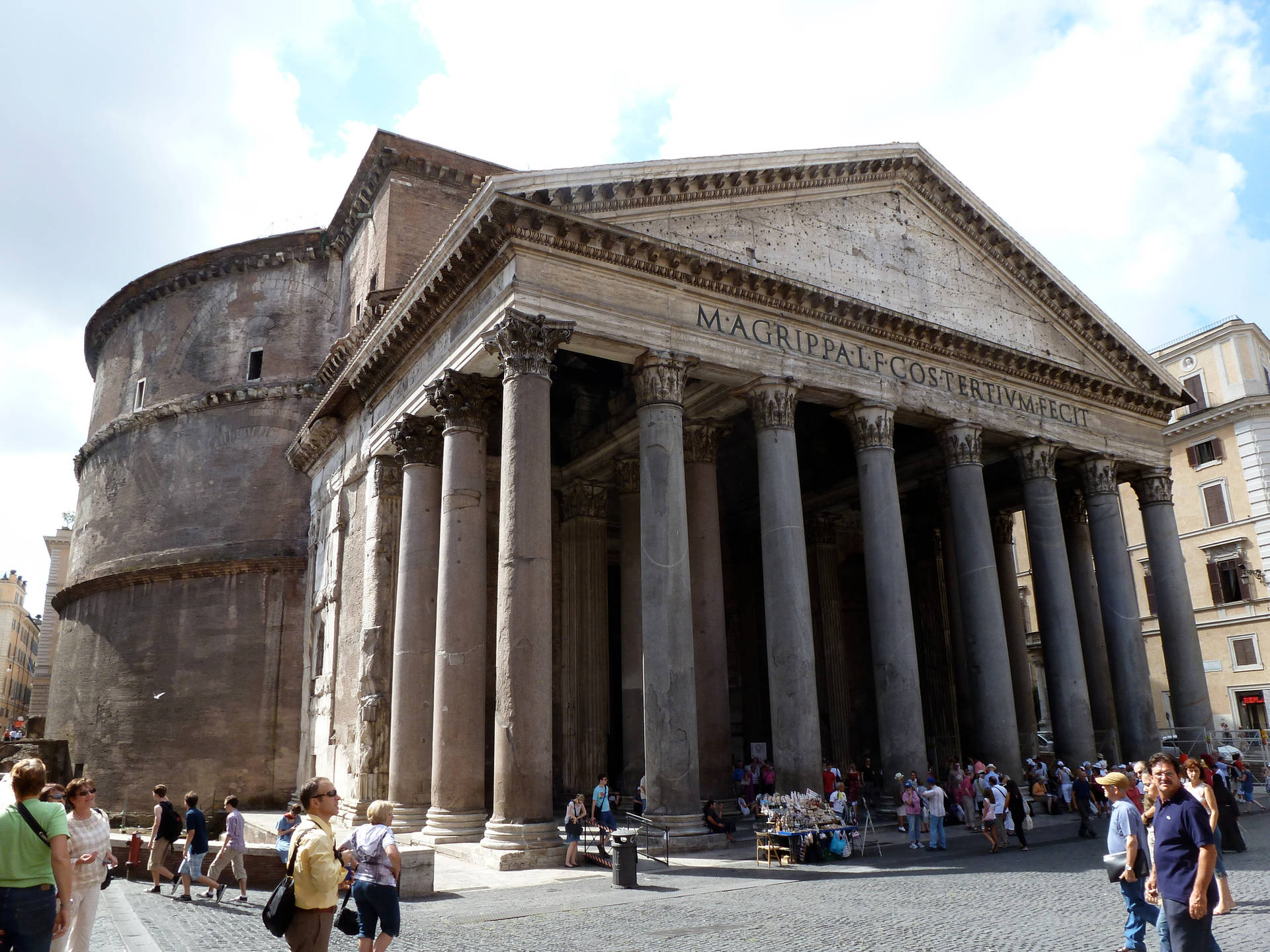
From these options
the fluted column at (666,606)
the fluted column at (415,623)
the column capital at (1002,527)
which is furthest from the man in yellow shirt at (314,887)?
the column capital at (1002,527)

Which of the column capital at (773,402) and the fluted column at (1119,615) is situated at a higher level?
the column capital at (773,402)

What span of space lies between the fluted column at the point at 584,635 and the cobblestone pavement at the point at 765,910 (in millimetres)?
5817

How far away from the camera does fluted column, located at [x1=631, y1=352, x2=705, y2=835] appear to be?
10.8 meters

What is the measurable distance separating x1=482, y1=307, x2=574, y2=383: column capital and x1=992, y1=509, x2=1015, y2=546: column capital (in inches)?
539

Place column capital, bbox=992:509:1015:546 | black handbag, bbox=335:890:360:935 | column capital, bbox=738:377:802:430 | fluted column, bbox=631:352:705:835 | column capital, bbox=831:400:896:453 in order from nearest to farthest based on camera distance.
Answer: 1. black handbag, bbox=335:890:360:935
2. fluted column, bbox=631:352:705:835
3. column capital, bbox=738:377:802:430
4. column capital, bbox=831:400:896:453
5. column capital, bbox=992:509:1015:546

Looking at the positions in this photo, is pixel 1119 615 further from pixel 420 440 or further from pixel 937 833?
pixel 420 440

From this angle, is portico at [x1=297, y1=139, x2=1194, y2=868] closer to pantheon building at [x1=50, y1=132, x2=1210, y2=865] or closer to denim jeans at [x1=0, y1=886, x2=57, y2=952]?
pantheon building at [x1=50, y1=132, x2=1210, y2=865]

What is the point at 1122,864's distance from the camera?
5.07 metres

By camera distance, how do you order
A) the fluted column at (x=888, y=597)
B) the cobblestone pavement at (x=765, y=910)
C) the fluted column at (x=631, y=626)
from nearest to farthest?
the cobblestone pavement at (x=765, y=910) < the fluted column at (x=888, y=597) < the fluted column at (x=631, y=626)

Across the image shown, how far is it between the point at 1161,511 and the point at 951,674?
6.13 m

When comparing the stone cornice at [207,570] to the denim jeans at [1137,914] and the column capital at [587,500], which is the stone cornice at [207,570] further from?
the denim jeans at [1137,914]

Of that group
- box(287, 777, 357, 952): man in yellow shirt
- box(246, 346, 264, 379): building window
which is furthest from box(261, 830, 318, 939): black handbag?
box(246, 346, 264, 379): building window

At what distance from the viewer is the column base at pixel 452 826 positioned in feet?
36.2

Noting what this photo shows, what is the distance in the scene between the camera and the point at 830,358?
46.3 ft
